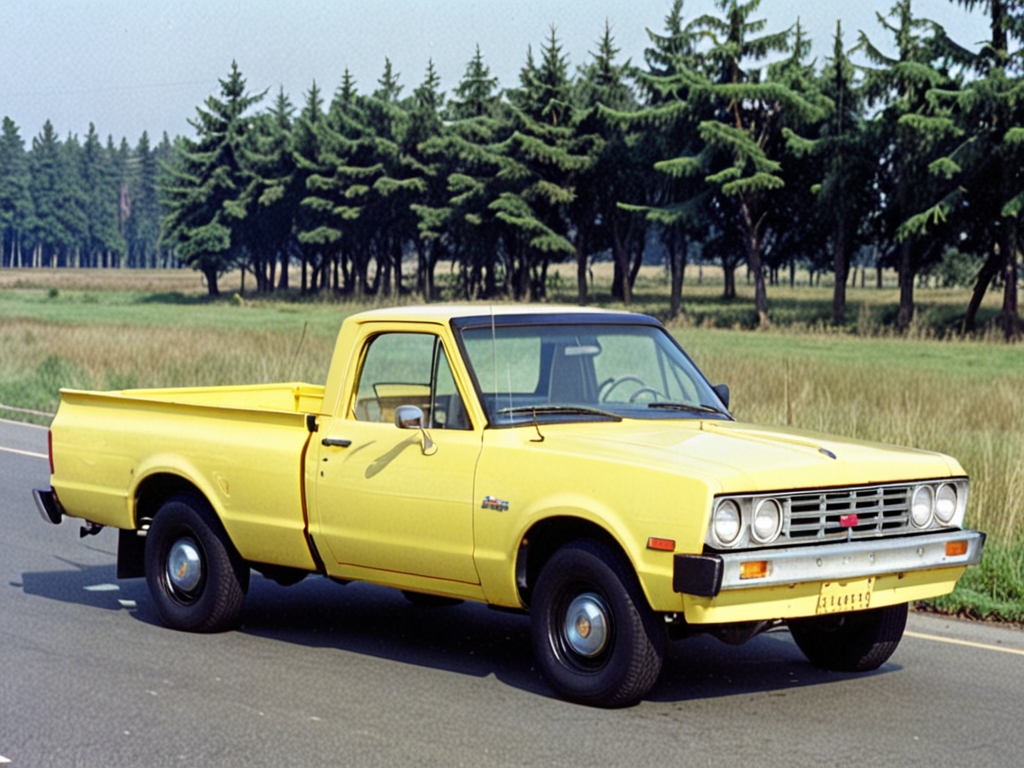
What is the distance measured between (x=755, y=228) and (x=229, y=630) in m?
60.7

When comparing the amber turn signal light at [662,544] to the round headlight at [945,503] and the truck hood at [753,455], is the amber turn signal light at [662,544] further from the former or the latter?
the round headlight at [945,503]

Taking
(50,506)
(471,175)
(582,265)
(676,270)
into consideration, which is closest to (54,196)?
(471,175)

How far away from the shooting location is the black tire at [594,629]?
21.7 ft

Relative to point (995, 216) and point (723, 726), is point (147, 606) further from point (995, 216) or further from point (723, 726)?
point (995, 216)

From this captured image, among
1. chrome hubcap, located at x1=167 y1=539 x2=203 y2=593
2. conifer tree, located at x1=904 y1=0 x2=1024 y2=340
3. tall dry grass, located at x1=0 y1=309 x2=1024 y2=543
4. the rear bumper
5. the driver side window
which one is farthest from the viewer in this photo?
conifer tree, located at x1=904 y1=0 x2=1024 y2=340

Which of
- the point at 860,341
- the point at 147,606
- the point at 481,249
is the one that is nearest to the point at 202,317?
the point at 481,249

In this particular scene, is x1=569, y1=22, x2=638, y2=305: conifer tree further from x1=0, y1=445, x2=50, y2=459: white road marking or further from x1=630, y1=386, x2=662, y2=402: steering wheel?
x1=630, y1=386, x2=662, y2=402: steering wheel

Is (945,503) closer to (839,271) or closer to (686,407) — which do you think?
(686,407)

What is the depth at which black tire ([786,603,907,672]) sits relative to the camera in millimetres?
7555

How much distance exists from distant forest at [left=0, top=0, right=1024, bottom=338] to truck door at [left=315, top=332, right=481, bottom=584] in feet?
155

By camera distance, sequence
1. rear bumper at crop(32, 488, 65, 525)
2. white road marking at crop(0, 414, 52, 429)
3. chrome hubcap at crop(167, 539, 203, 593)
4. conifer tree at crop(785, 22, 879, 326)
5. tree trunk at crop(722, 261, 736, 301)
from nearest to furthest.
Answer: chrome hubcap at crop(167, 539, 203, 593), rear bumper at crop(32, 488, 65, 525), white road marking at crop(0, 414, 52, 429), conifer tree at crop(785, 22, 879, 326), tree trunk at crop(722, 261, 736, 301)

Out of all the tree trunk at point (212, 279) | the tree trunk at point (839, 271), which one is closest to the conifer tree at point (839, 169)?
the tree trunk at point (839, 271)

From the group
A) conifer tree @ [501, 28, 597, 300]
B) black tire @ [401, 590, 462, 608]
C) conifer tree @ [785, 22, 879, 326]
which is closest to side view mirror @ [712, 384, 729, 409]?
black tire @ [401, 590, 462, 608]

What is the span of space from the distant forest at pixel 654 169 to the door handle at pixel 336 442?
1876 inches
